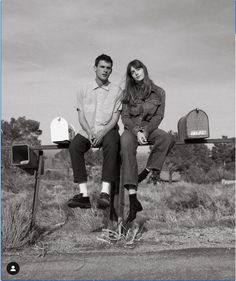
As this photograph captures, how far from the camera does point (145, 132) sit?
177 inches

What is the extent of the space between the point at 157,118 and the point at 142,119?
0.16 meters

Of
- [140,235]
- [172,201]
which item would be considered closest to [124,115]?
[140,235]

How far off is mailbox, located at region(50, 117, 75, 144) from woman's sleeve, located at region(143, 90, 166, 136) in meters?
0.85

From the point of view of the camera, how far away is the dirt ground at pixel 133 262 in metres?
3.30

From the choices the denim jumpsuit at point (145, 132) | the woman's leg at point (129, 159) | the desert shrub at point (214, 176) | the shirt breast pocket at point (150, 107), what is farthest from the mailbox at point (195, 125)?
the desert shrub at point (214, 176)

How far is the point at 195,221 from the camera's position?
5.98m

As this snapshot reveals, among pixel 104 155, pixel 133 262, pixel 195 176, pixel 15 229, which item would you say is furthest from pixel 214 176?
pixel 133 262

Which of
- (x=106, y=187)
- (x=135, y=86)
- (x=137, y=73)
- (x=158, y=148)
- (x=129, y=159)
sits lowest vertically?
(x=106, y=187)

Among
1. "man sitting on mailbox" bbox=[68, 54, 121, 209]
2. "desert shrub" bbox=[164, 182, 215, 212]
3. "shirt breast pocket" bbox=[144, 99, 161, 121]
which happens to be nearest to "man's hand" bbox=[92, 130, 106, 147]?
"man sitting on mailbox" bbox=[68, 54, 121, 209]

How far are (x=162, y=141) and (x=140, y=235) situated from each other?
1.17 meters

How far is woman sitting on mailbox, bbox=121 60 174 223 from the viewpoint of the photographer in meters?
4.42

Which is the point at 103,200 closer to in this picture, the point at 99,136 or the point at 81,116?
the point at 99,136

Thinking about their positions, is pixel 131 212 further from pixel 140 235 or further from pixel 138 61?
pixel 138 61

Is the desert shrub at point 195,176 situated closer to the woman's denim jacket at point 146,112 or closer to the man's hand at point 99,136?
the woman's denim jacket at point 146,112
